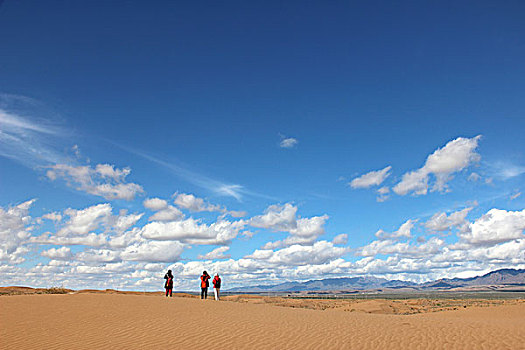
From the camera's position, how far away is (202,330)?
15734mm

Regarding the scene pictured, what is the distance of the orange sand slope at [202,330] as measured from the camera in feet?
44.9

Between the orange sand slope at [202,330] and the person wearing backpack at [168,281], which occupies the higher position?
the person wearing backpack at [168,281]

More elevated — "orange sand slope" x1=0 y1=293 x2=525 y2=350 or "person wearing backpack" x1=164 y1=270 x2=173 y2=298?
"person wearing backpack" x1=164 y1=270 x2=173 y2=298

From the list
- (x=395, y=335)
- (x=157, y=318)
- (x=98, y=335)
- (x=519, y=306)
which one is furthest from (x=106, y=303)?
(x=519, y=306)

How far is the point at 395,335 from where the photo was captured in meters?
15.9

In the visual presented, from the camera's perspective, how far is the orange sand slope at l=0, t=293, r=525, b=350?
13.7 meters

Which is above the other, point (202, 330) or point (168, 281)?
point (168, 281)

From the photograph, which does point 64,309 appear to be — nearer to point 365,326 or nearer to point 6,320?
point 6,320

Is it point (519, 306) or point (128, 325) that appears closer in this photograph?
point (128, 325)

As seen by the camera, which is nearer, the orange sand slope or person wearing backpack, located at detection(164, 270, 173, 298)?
the orange sand slope

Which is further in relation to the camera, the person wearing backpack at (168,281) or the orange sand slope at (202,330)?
the person wearing backpack at (168,281)

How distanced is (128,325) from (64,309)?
17.1 ft

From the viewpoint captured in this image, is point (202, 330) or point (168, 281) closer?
point (202, 330)

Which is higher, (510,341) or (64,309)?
(64,309)
